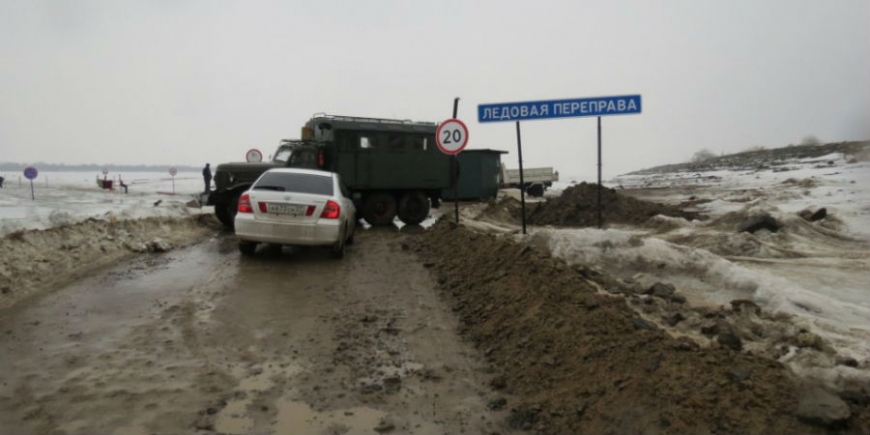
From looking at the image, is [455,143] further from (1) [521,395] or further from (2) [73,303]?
(1) [521,395]

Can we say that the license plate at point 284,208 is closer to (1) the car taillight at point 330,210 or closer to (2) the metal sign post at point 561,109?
(1) the car taillight at point 330,210

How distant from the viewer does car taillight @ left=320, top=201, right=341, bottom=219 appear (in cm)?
931

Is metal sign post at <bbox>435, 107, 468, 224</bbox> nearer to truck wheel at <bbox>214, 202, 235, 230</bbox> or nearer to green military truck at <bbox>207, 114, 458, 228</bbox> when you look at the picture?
green military truck at <bbox>207, 114, 458, 228</bbox>

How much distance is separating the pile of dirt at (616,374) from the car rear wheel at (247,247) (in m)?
5.14

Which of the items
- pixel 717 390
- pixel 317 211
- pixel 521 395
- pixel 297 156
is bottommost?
pixel 521 395

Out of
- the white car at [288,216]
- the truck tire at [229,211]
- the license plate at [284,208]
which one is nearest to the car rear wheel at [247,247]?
the white car at [288,216]

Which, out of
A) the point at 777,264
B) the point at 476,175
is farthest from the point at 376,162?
the point at 476,175

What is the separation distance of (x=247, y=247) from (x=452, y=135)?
502cm

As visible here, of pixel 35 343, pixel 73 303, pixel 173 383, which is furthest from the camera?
pixel 73 303

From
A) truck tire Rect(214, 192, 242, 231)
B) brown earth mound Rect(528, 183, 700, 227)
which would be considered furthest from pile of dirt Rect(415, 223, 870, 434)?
brown earth mound Rect(528, 183, 700, 227)

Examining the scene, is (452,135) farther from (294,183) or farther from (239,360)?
(239,360)

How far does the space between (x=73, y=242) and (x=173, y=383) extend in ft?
22.4

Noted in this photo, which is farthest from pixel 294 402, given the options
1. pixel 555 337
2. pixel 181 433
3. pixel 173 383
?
pixel 555 337

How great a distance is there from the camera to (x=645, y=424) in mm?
3152
